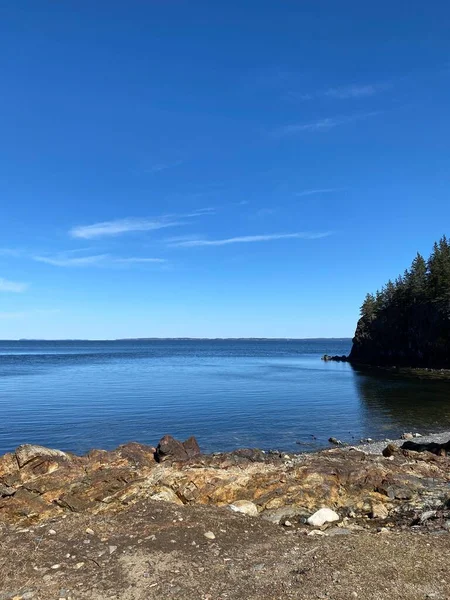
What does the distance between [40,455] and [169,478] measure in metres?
5.54

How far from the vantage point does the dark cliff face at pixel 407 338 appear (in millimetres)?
95250

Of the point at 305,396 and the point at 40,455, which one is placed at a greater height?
the point at 40,455

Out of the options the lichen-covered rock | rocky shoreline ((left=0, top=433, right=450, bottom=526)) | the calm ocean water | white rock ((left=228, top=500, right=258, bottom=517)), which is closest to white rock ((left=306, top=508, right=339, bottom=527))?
rocky shoreline ((left=0, top=433, right=450, bottom=526))

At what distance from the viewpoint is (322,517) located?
13.9 m

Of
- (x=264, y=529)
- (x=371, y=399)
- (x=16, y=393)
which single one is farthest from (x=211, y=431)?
(x=16, y=393)

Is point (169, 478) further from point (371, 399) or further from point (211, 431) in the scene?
point (371, 399)

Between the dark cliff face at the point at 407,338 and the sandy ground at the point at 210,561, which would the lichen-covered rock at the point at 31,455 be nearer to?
the sandy ground at the point at 210,561

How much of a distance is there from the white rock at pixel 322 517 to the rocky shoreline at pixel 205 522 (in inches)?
1.5

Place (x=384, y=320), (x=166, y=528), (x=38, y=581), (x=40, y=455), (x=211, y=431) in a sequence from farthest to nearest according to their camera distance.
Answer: (x=384, y=320), (x=211, y=431), (x=40, y=455), (x=166, y=528), (x=38, y=581)

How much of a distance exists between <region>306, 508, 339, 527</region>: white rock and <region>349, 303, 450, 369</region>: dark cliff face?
8840cm

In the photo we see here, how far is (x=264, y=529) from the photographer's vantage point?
12688mm

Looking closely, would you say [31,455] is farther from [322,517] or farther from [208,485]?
[322,517]

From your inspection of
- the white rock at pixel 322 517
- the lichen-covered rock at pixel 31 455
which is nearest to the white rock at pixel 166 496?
the white rock at pixel 322 517

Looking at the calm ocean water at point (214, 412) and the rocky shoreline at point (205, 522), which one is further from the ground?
the rocky shoreline at point (205, 522)
